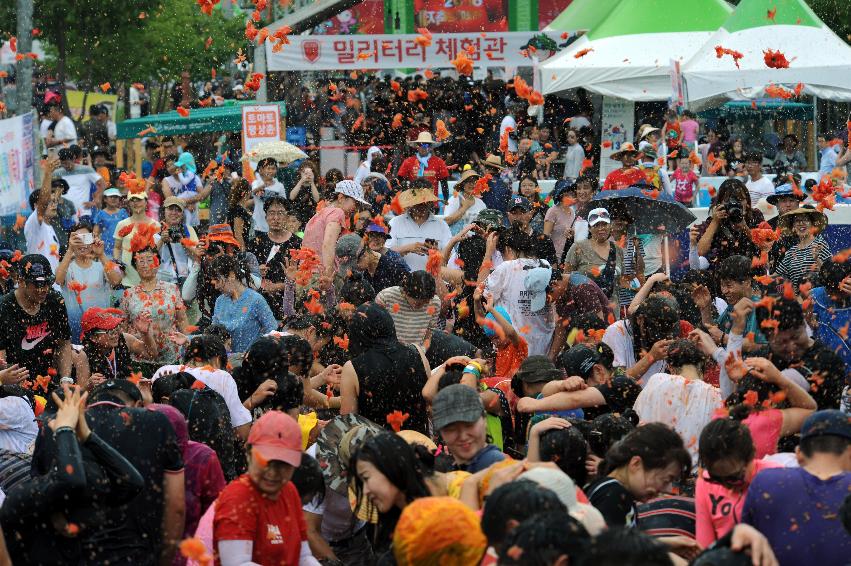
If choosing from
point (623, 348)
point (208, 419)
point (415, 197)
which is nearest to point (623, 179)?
point (415, 197)

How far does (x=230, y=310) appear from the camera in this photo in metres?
9.80

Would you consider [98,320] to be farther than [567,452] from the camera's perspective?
Yes

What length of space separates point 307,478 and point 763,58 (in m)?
13.4

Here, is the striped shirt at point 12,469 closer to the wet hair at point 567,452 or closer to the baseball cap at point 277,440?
the baseball cap at point 277,440

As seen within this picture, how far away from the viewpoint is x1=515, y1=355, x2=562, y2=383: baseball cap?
714 cm

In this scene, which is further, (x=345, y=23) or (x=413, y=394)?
(x=345, y=23)

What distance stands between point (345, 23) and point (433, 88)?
1.83m

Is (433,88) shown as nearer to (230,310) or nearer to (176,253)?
(176,253)

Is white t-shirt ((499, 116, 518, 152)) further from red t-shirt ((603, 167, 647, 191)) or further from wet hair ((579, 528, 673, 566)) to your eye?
wet hair ((579, 528, 673, 566))

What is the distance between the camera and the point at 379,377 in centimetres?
723

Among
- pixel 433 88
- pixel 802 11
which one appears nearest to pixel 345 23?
pixel 433 88

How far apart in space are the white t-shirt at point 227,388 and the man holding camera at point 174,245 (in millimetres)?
4967

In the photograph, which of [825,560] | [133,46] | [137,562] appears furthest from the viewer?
[133,46]

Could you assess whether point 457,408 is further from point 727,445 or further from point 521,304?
point 521,304
